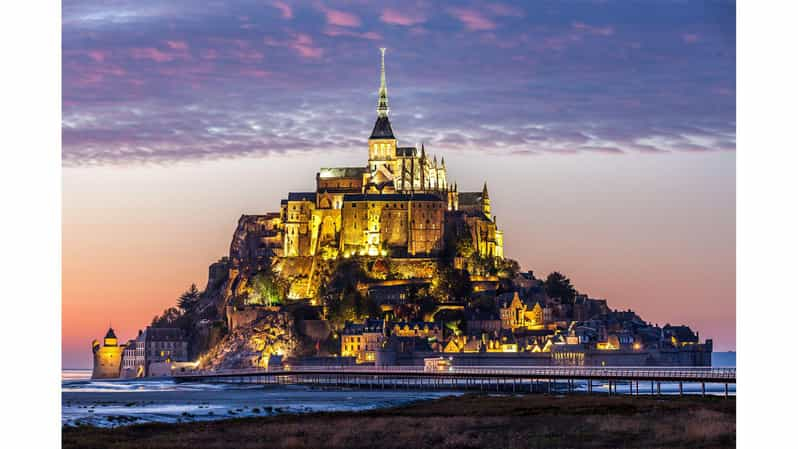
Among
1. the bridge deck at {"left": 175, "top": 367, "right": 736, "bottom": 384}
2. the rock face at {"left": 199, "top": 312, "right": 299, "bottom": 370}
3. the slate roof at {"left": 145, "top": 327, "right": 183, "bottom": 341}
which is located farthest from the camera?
the slate roof at {"left": 145, "top": 327, "right": 183, "bottom": 341}

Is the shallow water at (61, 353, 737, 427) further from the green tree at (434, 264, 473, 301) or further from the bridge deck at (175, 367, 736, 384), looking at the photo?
the green tree at (434, 264, 473, 301)

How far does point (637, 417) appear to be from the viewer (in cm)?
5431

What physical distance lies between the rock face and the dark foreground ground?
235 ft

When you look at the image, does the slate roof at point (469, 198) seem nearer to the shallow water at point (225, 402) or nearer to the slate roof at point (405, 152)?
the slate roof at point (405, 152)

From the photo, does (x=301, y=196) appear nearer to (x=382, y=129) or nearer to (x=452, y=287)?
(x=382, y=129)

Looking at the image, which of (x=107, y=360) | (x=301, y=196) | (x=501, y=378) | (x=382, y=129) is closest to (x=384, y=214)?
(x=301, y=196)

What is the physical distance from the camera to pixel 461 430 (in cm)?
5041

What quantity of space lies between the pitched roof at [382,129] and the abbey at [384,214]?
11.3ft

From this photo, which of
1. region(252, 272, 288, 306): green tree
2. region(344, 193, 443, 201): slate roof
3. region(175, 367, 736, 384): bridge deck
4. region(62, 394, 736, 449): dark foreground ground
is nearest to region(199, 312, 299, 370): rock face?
region(175, 367, 736, 384): bridge deck

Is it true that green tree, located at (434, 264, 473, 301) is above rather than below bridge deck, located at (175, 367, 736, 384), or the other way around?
above

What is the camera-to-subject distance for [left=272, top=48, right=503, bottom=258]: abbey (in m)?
148

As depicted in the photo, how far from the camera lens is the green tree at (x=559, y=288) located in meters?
148

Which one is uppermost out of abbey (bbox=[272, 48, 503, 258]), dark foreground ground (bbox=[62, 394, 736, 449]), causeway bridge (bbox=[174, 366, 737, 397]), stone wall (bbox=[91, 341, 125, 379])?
abbey (bbox=[272, 48, 503, 258])
